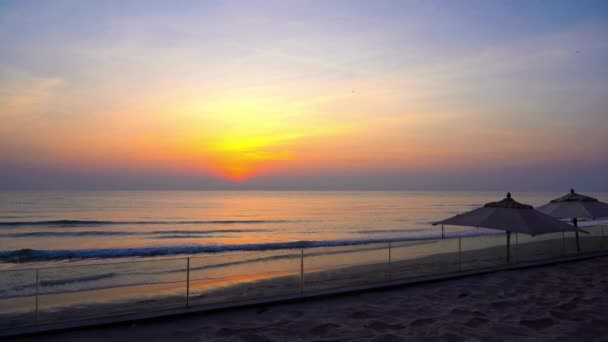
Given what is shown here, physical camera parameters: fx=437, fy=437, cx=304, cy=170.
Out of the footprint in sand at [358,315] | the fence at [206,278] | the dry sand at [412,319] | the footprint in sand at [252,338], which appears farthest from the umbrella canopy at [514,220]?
the footprint in sand at [252,338]

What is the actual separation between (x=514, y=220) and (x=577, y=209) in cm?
539

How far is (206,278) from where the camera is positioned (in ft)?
27.3

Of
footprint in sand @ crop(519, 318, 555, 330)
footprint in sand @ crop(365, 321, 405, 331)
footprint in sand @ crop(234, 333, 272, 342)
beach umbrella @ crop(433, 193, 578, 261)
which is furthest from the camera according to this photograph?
beach umbrella @ crop(433, 193, 578, 261)

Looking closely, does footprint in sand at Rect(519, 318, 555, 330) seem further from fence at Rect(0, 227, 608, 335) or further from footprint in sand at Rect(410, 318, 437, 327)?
fence at Rect(0, 227, 608, 335)

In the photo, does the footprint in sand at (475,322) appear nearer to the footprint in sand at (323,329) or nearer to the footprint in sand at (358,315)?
the footprint in sand at (358,315)

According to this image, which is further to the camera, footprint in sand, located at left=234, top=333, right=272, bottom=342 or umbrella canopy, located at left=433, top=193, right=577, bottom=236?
umbrella canopy, located at left=433, top=193, right=577, bottom=236

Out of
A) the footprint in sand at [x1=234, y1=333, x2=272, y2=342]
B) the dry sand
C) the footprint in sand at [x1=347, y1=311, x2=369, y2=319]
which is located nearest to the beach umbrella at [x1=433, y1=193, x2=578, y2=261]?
the dry sand

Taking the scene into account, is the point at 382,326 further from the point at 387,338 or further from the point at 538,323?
the point at 538,323

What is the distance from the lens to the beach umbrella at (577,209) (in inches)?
569

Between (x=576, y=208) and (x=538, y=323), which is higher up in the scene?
(x=576, y=208)

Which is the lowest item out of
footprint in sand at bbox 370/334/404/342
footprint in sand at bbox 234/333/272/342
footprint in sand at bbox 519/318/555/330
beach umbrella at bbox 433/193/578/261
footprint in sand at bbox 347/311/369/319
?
footprint in sand at bbox 519/318/555/330

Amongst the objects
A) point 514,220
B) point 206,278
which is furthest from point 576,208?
point 206,278

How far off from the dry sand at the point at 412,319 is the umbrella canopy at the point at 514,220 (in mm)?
1552

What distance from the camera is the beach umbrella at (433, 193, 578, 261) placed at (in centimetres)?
1084
